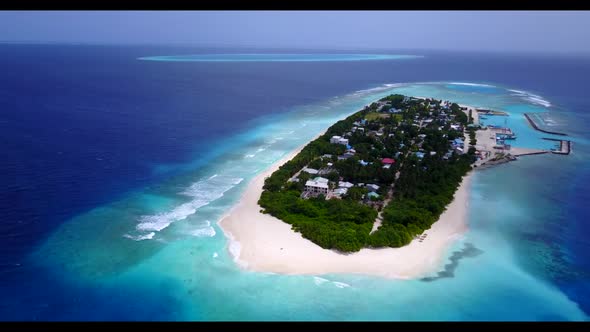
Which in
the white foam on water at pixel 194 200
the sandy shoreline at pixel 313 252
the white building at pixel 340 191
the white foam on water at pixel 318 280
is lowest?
the white foam on water at pixel 318 280

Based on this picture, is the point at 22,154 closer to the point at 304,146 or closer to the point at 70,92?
the point at 304,146

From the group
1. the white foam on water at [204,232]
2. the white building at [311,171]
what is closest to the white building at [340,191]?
the white building at [311,171]

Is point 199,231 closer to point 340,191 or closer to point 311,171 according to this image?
point 340,191

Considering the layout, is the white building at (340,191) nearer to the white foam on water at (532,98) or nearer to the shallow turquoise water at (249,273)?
the shallow turquoise water at (249,273)

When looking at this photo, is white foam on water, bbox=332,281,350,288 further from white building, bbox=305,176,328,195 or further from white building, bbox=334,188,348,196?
white building, bbox=305,176,328,195

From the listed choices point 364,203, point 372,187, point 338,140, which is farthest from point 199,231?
point 338,140

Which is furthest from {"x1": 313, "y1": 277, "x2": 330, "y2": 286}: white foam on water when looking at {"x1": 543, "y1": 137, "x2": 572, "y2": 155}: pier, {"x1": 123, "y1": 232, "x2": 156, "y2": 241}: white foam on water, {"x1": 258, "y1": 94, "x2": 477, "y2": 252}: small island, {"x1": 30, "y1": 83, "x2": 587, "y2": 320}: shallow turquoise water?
{"x1": 543, "y1": 137, "x2": 572, "y2": 155}: pier
